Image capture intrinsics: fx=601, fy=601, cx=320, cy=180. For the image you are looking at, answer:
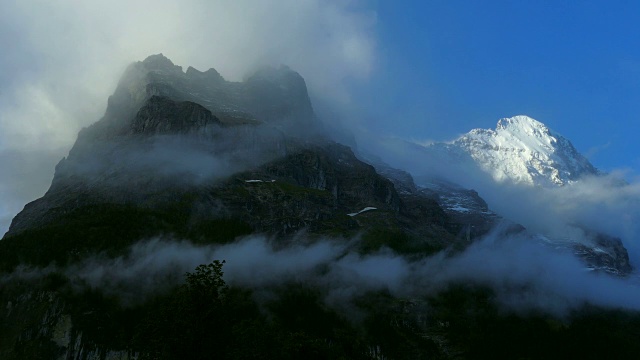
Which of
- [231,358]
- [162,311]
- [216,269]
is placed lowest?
[231,358]

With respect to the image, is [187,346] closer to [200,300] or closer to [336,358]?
[200,300]

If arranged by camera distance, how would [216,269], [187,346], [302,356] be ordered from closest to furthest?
[187,346] < [216,269] < [302,356]

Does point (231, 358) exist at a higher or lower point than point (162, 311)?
lower

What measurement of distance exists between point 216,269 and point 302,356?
95.3 ft

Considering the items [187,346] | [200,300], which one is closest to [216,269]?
[200,300]

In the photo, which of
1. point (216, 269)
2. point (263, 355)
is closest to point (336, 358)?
point (263, 355)

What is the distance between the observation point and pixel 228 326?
299ft

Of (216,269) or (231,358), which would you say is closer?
(231,358)

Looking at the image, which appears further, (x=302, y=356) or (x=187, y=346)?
(x=302, y=356)

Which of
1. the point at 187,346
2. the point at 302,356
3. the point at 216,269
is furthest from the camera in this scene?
the point at 302,356

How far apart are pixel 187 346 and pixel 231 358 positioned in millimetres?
6408

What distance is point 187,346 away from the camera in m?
84.6

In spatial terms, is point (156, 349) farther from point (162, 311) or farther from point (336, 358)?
point (336, 358)

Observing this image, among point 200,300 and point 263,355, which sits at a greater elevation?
point 200,300
